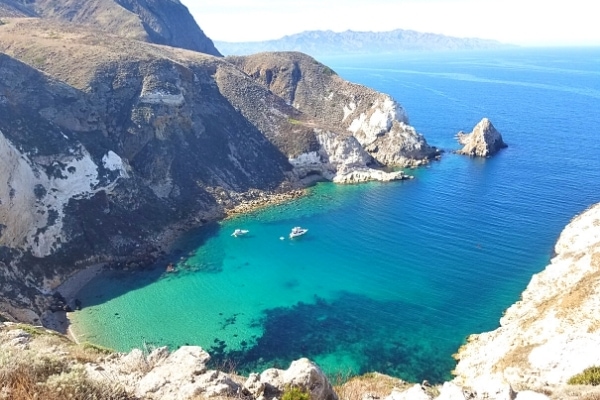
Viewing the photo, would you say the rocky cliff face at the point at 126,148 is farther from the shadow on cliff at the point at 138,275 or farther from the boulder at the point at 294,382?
the boulder at the point at 294,382

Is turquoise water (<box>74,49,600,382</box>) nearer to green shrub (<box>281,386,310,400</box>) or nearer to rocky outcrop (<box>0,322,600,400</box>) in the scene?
rocky outcrop (<box>0,322,600,400</box>)

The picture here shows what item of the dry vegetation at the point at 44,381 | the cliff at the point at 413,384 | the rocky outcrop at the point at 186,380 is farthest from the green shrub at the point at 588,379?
the dry vegetation at the point at 44,381

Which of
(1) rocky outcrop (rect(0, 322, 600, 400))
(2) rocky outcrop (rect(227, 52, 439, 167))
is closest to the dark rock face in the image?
(2) rocky outcrop (rect(227, 52, 439, 167))

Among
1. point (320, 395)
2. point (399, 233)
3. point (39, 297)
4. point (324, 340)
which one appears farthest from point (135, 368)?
point (399, 233)

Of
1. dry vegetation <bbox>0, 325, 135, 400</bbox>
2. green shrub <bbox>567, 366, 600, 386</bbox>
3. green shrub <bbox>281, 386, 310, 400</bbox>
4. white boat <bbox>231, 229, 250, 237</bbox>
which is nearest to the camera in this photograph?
dry vegetation <bbox>0, 325, 135, 400</bbox>

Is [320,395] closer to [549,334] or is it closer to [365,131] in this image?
[549,334]

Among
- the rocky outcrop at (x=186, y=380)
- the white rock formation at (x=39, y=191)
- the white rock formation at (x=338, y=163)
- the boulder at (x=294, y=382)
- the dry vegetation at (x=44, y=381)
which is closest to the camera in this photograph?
the dry vegetation at (x=44, y=381)

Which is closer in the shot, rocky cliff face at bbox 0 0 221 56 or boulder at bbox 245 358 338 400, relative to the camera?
boulder at bbox 245 358 338 400
